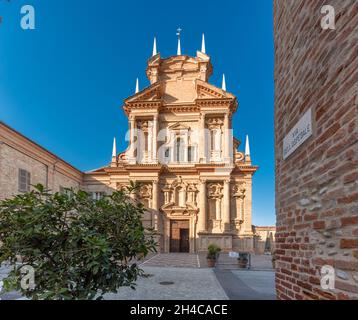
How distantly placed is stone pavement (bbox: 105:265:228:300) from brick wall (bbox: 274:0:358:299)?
5.80m

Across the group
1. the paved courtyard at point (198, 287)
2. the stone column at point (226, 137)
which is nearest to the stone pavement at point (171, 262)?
the paved courtyard at point (198, 287)

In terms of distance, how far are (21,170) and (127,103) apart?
12.7m

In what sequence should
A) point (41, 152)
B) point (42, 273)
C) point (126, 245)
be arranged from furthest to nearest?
point (41, 152) → point (126, 245) → point (42, 273)

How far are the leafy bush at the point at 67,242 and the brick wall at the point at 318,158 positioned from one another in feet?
7.40

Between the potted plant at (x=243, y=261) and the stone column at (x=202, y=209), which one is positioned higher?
the stone column at (x=202, y=209)

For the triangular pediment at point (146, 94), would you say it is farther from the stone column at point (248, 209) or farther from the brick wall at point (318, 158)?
the brick wall at point (318, 158)

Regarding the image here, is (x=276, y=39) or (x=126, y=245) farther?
(x=276, y=39)

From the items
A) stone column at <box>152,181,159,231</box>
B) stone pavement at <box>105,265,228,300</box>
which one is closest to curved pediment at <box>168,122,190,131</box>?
stone column at <box>152,181,159,231</box>

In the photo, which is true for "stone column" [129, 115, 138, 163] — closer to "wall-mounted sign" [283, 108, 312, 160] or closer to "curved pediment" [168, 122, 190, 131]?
"curved pediment" [168, 122, 190, 131]

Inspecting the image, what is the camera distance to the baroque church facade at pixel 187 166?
26672 mm
